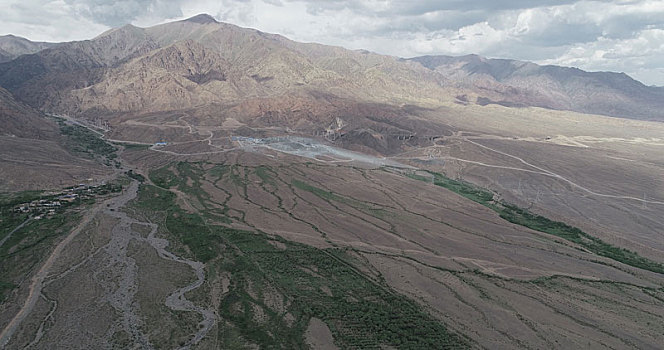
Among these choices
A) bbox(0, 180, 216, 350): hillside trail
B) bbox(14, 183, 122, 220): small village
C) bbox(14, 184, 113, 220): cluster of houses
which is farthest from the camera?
bbox(14, 184, 113, 220): cluster of houses

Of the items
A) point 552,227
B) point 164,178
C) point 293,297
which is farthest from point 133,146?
point 552,227

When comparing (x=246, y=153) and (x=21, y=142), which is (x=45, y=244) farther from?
(x=246, y=153)

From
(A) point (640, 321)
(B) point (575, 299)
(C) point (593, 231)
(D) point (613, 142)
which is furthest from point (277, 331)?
(D) point (613, 142)

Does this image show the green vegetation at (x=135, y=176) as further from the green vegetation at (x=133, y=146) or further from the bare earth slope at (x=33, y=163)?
the green vegetation at (x=133, y=146)

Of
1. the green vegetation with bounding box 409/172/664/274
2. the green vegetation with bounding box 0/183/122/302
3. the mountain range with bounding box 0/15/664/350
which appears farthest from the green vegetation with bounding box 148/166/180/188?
the green vegetation with bounding box 409/172/664/274

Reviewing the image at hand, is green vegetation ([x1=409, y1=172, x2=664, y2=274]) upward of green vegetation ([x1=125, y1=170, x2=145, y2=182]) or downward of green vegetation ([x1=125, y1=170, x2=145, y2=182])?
upward

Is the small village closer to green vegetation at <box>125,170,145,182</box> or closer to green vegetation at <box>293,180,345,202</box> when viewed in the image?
green vegetation at <box>125,170,145,182</box>

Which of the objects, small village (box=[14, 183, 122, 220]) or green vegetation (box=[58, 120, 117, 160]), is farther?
green vegetation (box=[58, 120, 117, 160])
